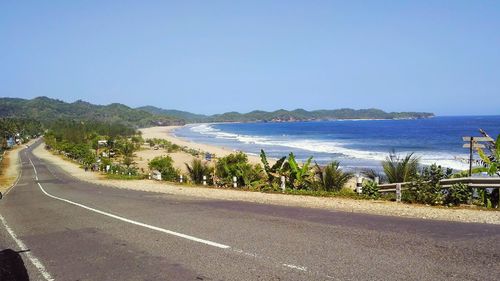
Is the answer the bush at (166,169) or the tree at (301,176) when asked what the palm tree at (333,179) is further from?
the bush at (166,169)

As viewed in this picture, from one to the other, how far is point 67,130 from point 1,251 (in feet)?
403

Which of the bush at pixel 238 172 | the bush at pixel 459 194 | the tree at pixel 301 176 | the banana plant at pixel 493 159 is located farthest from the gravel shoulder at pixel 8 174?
the banana plant at pixel 493 159

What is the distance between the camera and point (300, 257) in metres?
6.61

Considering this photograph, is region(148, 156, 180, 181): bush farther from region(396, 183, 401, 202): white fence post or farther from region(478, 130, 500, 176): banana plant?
region(478, 130, 500, 176): banana plant

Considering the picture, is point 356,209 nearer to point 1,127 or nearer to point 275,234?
point 275,234

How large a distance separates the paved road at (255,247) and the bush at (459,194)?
344cm

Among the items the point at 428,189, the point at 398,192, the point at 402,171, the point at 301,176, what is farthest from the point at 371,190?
the point at 301,176

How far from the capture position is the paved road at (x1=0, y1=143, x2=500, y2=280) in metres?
5.95

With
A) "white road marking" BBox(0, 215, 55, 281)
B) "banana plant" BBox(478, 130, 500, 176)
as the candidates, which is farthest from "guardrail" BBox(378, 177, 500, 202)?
"white road marking" BBox(0, 215, 55, 281)

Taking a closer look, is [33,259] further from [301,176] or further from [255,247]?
[301,176]

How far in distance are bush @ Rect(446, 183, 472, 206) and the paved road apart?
11.3ft

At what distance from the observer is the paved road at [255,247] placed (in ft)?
19.5

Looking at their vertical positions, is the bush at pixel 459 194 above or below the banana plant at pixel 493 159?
below

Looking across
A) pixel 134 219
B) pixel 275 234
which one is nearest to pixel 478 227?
pixel 275 234
